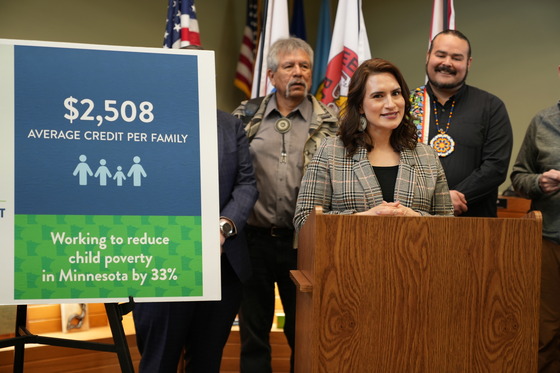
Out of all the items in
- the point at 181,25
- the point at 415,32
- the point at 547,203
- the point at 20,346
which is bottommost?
the point at 20,346

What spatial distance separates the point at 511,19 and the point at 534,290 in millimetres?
3153

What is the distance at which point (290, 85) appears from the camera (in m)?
2.76

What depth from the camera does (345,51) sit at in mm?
3549

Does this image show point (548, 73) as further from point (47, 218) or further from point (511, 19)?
point (47, 218)

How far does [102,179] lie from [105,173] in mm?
18

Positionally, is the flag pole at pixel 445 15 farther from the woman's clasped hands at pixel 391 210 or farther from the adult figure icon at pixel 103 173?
the adult figure icon at pixel 103 173

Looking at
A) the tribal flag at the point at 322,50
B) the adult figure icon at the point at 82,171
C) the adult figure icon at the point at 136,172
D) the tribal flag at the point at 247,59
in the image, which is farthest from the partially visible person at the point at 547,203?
the tribal flag at the point at 247,59

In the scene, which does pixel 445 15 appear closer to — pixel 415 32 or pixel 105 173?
pixel 415 32

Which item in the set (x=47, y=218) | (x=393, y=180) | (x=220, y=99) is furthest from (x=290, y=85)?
(x=220, y=99)

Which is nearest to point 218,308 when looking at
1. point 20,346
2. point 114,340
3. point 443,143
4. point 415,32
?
point 114,340

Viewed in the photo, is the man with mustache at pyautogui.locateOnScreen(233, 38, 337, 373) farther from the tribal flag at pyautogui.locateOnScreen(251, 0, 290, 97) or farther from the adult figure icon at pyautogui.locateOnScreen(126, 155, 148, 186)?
the adult figure icon at pyautogui.locateOnScreen(126, 155, 148, 186)

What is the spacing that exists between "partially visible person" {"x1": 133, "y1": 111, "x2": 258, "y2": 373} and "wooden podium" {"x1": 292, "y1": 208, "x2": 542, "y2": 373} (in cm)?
60

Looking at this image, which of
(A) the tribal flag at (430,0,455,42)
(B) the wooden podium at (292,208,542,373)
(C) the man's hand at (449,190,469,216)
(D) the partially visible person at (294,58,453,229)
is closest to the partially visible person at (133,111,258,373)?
(D) the partially visible person at (294,58,453,229)

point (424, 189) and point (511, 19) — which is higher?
point (511, 19)
